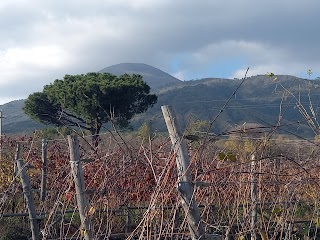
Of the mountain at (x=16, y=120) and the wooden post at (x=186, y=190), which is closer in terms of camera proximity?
the wooden post at (x=186, y=190)

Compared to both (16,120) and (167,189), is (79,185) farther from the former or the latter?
(16,120)

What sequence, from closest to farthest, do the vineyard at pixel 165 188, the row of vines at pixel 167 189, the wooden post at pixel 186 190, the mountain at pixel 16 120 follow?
the wooden post at pixel 186 190, the vineyard at pixel 165 188, the row of vines at pixel 167 189, the mountain at pixel 16 120

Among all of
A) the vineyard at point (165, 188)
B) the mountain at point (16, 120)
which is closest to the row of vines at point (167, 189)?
the vineyard at point (165, 188)

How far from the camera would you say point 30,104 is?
87.7ft

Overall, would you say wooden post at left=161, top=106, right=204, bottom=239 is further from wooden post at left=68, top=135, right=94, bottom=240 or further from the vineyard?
wooden post at left=68, top=135, right=94, bottom=240

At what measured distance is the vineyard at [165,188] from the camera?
3.16 m

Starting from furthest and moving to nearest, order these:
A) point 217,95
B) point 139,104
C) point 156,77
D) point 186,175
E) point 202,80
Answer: point 156,77
point 202,80
point 217,95
point 139,104
point 186,175

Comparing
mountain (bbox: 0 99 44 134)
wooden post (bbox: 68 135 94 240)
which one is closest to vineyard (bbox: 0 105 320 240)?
wooden post (bbox: 68 135 94 240)

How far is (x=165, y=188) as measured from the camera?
3090 millimetres

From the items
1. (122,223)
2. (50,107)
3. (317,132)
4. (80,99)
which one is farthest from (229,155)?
(50,107)

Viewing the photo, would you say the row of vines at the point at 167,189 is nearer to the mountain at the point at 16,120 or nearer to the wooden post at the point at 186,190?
the wooden post at the point at 186,190

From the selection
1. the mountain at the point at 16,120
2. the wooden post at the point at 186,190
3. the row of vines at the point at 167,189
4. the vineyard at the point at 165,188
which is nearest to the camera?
the wooden post at the point at 186,190

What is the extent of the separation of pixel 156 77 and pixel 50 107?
156 meters

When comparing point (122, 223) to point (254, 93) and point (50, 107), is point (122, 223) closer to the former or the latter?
point (50, 107)
